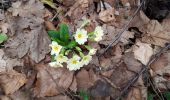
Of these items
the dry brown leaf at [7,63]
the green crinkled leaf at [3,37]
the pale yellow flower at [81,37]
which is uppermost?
the pale yellow flower at [81,37]

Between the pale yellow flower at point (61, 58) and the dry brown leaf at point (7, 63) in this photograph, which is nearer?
the pale yellow flower at point (61, 58)

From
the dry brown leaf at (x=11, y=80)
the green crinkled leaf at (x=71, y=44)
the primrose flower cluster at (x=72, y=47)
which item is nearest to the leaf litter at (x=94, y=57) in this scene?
the dry brown leaf at (x=11, y=80)

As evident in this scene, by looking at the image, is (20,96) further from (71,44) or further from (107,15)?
(107,15)

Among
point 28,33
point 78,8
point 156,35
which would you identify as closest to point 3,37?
point 28,33

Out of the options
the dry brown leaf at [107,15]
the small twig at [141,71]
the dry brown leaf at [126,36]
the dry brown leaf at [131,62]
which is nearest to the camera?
the small twig at [141,71]

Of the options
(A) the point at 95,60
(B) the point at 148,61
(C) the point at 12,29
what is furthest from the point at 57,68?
(B) the point at 148,61

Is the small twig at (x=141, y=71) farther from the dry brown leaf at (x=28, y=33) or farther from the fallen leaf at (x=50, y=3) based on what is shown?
the fallen leaf at (x=50, y=3)

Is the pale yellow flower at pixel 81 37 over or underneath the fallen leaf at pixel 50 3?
underneath
